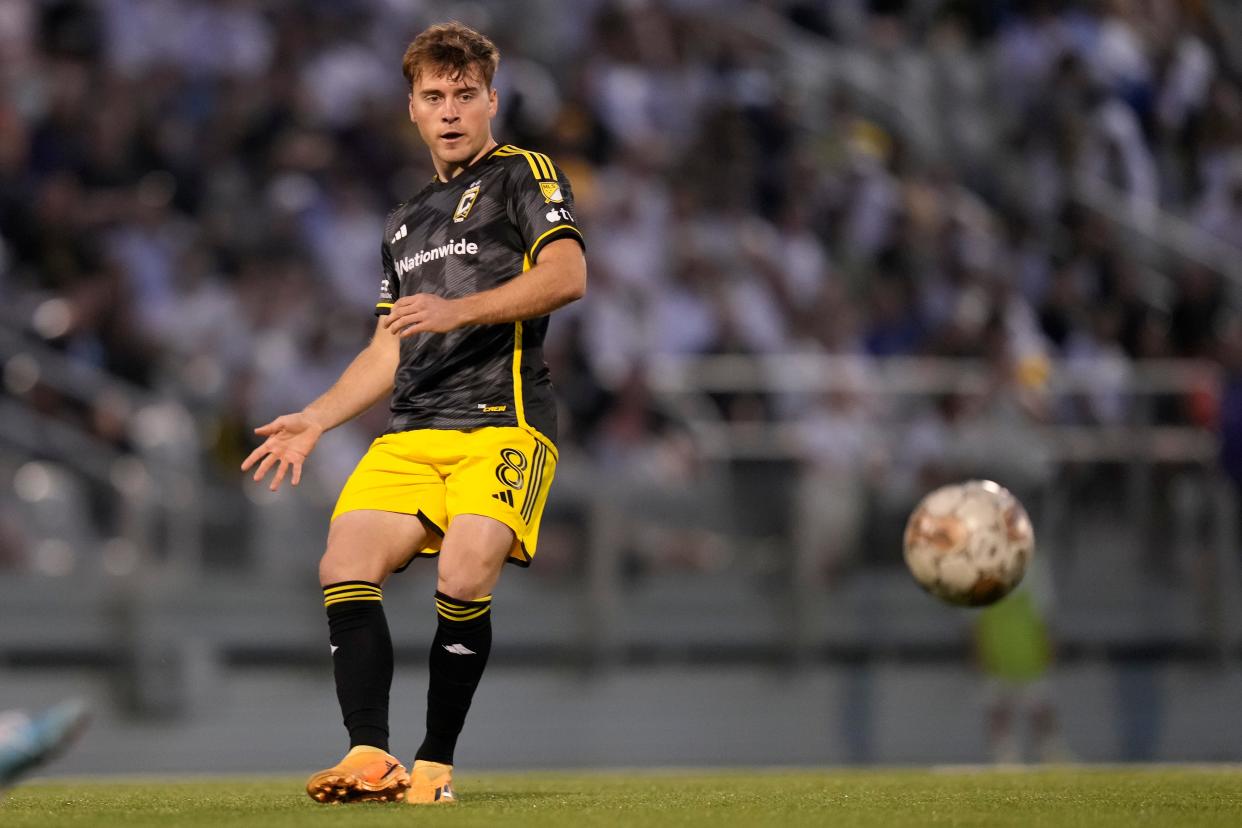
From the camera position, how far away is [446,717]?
5.63 meters

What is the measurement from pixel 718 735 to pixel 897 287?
4.36m

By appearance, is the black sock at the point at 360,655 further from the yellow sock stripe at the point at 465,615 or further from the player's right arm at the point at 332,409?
the player's right arm at the point at 332,409

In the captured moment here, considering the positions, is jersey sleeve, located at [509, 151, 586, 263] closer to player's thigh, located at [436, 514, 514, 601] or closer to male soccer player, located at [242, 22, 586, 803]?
male soccer player, located at [242, 22, 586, 803]

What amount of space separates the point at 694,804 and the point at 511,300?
150 cm

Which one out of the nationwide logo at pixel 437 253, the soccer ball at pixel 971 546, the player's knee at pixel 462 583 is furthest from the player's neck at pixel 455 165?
the soccer ball at pixel 971 546

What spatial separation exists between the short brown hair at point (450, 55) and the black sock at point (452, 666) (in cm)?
153

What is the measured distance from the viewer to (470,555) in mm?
5523

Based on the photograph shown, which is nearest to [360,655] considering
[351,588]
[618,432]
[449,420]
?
[351,588]

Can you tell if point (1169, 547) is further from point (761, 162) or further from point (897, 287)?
point (761, 162)

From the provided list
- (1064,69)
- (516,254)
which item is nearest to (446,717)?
(516,254)

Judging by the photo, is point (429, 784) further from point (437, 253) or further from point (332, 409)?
point (437, 253)

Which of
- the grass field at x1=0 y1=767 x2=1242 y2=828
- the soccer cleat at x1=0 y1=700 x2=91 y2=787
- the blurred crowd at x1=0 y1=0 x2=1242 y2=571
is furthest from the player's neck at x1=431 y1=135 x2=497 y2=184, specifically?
the blurred crowd at x1=0 y1=0 x2=1242 y2=571

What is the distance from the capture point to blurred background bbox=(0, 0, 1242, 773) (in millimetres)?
11250

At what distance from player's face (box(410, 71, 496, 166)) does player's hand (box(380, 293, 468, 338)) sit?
80 cm
